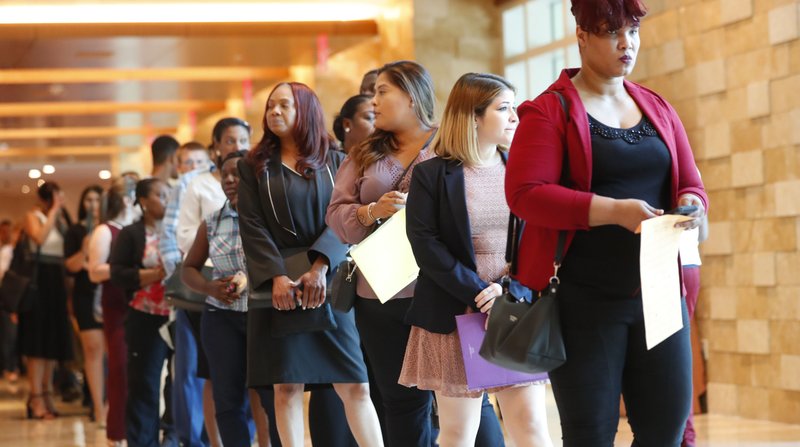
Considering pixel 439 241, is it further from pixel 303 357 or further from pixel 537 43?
pixel 537 43

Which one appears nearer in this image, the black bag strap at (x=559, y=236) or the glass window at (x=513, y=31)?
the black bag strap at (x=559, y=236)

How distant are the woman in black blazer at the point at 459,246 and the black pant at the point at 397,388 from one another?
0.83ft

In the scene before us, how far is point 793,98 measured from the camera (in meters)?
6.52

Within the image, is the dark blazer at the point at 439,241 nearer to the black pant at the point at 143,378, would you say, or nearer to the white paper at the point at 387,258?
the white paper at the point at 387,258

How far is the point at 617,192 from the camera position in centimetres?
248

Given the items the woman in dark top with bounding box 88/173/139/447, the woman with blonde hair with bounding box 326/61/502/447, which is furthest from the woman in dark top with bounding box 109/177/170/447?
the woman with blonde hair with bounding box 326/61/502/447

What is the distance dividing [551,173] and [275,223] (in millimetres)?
1980

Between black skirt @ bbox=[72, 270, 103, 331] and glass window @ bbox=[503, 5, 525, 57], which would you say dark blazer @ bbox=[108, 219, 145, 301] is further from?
glass window @ bbox=[503, 5, 525, 57]

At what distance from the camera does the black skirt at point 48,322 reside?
941cm

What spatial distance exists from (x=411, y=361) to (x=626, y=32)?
51.6 inches

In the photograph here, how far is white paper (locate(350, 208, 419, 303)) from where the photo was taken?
3549mm

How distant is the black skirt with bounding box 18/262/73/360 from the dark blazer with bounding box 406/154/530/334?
6699 mm

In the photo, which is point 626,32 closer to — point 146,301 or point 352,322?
point 352,322

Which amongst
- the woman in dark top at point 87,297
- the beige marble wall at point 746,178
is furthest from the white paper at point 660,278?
the woman in dark top at point 87,297
